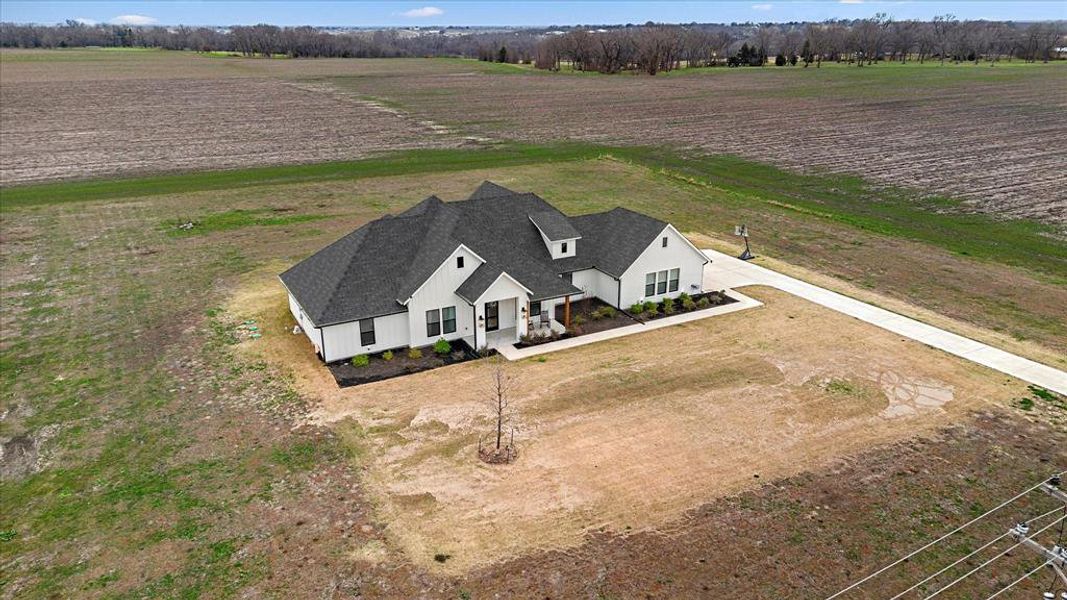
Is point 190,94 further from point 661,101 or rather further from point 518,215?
point 518,215

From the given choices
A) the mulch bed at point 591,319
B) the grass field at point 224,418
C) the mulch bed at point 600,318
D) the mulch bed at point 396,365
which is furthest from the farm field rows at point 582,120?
the mulch bed at point 396,365

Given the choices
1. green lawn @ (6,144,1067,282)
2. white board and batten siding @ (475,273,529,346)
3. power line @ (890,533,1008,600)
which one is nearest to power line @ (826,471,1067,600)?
power line @ (890,533,1008,600)

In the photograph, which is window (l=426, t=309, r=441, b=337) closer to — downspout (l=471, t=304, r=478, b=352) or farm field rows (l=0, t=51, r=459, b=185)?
downspout (l=471, t=304, r=478, b=352)

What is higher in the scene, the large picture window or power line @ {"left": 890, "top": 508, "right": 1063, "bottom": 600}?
the large picture window

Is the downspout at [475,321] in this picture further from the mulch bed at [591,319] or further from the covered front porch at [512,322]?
the mulch bed at [591,319]

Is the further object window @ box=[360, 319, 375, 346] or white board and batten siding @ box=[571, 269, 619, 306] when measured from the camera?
white board and batten siding @ box=[571, 269, 619, 306]

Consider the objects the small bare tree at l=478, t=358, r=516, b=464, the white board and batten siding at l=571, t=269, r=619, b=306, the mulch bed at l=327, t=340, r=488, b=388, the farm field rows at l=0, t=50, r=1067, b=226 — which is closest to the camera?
the small bare tree at l=478, t=358, r=516, b=464

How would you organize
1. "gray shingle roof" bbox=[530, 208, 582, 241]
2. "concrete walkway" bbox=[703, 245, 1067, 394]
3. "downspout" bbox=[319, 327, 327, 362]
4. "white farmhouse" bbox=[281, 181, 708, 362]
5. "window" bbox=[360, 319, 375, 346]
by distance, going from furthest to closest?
1. "gray shingle roof" bbox=[530, 208, 582, 241]
2. "white farmhouse" bbox=[281, 181, 708, 362]
3. "window" bbox=[360, 319, 375, 346]
4. "downspout" bbox=[319, 327, 327, 362]
5. "concrete walkway" bbox=[703, 245, 1067, 394]
